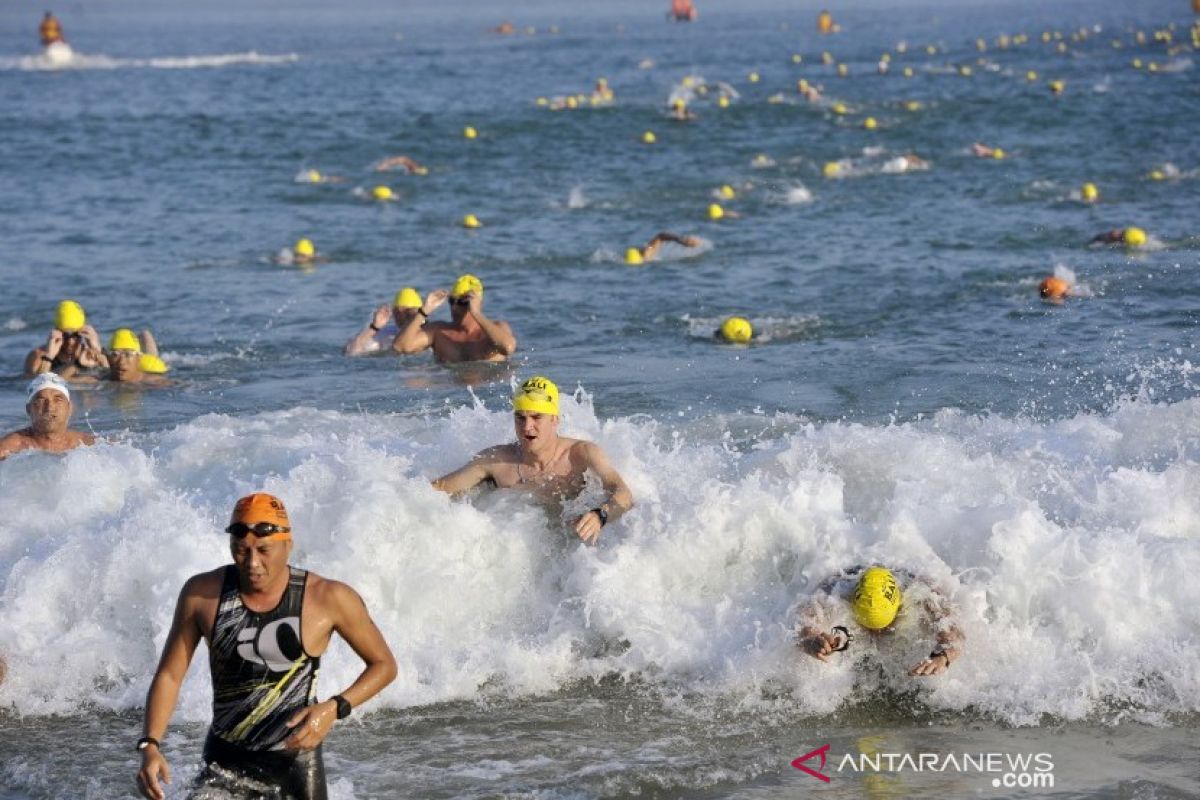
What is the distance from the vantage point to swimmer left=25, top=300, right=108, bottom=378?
47.2ft

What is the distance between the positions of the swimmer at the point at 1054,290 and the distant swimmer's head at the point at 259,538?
12220 millimetres

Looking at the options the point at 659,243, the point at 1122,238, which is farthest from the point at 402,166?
the point at 1122,238

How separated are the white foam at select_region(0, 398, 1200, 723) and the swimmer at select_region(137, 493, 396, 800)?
260 centimetres

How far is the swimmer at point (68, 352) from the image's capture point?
14.4m

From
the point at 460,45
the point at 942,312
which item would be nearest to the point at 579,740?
the point at 942,312

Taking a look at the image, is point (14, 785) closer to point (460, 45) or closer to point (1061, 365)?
point (1061, 365)

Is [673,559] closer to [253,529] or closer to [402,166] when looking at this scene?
[253,529]

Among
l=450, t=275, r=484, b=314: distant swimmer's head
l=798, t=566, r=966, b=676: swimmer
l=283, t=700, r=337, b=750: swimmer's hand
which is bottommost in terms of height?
Result: l=798, t=566, r=966, b=676: swimmer

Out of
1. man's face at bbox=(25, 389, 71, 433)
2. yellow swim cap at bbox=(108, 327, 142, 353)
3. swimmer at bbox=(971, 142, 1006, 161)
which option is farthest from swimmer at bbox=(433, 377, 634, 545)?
swimmer at bbox=(971, 142, 1006, 161)

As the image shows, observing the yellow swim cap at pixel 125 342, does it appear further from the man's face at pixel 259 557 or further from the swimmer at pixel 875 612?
the man's face at pixel 259 557

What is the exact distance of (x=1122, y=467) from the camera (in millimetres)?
9656

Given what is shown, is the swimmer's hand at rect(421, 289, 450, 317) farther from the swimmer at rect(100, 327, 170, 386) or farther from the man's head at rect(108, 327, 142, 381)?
the man's head at rect(108, 327, 142, 381)

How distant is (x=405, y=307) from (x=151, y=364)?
244cm

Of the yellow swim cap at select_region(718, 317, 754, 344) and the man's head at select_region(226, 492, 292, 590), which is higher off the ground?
the man's head at select_region(226, 492, 292, 590)
